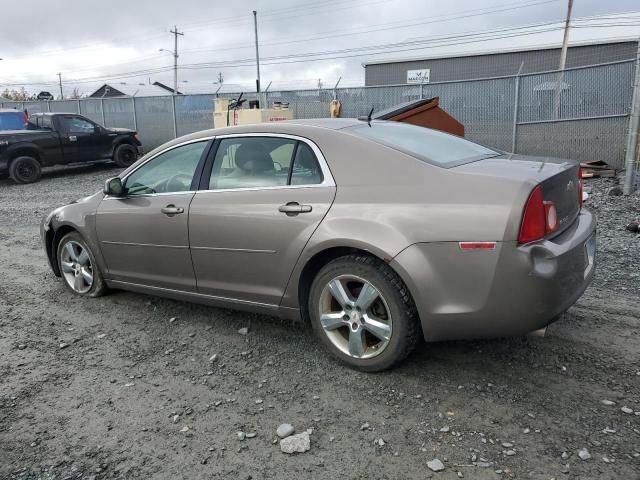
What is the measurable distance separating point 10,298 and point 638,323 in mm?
5301

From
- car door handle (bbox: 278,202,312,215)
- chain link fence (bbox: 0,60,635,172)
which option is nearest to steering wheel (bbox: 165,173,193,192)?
car door handle (bbox: 278,202,312,215)

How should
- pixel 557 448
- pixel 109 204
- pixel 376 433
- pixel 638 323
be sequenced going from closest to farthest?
pixel 557 448 → pixel 376 433 → pixel 638 323 → pixel 109 204

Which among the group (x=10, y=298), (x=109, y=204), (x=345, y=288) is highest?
(x=109, y=204)

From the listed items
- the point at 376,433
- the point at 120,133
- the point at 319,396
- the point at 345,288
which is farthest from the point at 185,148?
the point at 120,133

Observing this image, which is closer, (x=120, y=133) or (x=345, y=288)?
(x=345, y=288)

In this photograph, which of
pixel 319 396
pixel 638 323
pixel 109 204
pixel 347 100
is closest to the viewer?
pixel 319 396

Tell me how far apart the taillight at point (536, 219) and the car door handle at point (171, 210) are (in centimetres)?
239

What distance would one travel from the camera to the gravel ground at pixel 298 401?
2.59 m

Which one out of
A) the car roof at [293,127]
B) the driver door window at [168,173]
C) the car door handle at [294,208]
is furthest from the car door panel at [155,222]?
the car door handle at [294,208]

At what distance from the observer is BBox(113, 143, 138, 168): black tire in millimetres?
16078

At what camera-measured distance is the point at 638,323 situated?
12.7ft

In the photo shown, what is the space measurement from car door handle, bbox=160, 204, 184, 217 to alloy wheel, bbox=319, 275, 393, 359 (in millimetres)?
1331

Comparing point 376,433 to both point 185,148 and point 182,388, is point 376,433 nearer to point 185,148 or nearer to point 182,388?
point 182,388

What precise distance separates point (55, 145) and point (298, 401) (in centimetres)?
1391
